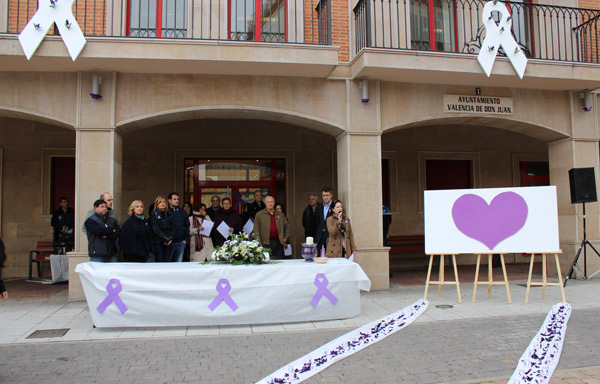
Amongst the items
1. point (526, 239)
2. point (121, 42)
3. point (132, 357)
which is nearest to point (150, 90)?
point (121, 42)

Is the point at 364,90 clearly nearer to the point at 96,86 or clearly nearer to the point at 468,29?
the point at 468,29

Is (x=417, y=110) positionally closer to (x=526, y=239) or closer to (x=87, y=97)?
(x=526, y=239)

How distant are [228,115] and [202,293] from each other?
4.46m

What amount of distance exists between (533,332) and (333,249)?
11.6 ft

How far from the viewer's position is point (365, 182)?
9.38m

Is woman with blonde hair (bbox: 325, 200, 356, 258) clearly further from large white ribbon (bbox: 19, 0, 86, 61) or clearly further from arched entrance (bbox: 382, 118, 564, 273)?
large white ribbon (bbox: 19, 0, 86, 61)

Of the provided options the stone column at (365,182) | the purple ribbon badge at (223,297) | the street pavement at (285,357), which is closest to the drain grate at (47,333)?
the street pavement at (285,357)

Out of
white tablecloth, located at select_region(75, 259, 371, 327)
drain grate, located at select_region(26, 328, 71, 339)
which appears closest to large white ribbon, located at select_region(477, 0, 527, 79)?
white tablecloth, located at select_region(75, 259, 371, 327)

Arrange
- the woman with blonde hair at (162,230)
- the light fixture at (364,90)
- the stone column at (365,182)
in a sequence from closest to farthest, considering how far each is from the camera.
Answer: the woman with blonde hair at (162,230)
the stone column at (365,182)
the light fixture at (364,90)

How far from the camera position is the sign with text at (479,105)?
990cm

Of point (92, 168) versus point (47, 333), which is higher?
point (92, 168)

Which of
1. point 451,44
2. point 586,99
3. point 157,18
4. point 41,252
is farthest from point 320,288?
point 586,99

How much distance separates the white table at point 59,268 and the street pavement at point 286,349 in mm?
2557

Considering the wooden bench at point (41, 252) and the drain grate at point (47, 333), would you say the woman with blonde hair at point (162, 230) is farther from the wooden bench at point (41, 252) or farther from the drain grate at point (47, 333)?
the wooden bench at point (41, 252)
